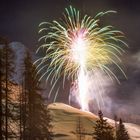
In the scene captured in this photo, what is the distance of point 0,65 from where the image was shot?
127 feet

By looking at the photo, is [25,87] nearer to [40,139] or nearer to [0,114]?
[40,139]

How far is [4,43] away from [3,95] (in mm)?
4573

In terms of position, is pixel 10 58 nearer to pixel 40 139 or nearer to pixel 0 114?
pixel 0 114

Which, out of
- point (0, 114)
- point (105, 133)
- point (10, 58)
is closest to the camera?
point (0, 114)

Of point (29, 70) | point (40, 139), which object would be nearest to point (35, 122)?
point (40, 139)

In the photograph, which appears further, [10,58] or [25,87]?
[25,87]

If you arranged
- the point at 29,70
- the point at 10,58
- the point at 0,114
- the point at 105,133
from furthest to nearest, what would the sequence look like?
the point at 105,133 < the point at 29,70 < the point at 10,58 < the point at 0,114

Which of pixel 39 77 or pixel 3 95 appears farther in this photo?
pixel 39 77

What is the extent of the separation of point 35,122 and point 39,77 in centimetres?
521

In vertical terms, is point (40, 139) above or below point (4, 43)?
below

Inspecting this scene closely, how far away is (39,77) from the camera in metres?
51.8

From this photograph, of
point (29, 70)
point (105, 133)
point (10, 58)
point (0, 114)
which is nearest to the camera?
point (0, 114)

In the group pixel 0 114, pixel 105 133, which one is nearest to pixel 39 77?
pixel 105 133

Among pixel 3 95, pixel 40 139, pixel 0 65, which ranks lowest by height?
pixel 40 139
